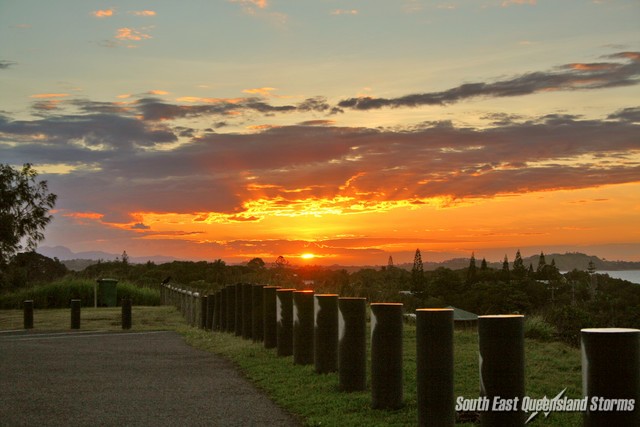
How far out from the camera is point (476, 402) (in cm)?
872

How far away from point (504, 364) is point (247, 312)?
1158 centimetres

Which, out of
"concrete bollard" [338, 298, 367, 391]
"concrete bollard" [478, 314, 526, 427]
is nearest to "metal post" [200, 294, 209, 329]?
"concrete bollard" [338, 298, 367, 391]

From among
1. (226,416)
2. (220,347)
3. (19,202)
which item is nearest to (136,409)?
(226,416)

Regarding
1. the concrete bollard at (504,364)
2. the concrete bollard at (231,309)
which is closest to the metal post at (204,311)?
the concrete bollard at (231,309)

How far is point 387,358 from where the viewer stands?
29.0 feet

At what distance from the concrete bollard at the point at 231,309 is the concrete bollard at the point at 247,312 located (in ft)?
5.55

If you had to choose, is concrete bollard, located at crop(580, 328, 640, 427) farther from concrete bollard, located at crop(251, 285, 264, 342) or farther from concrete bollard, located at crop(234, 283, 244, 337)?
concrete bollard, located at crop(234, 283, 244, 337)

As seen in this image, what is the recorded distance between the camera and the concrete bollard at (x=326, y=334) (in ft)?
37.1

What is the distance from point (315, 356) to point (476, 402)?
332 cm

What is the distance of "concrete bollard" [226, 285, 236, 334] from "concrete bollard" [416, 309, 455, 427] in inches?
487

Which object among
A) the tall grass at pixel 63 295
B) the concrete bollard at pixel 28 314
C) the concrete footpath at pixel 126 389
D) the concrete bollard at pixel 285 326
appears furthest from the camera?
the tall grass at pixel 63 295

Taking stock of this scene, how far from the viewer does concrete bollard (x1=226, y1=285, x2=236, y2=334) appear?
19.9 meters

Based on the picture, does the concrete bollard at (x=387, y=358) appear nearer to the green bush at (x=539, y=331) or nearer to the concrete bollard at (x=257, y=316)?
the concrete bollard at (x=257, y=316)

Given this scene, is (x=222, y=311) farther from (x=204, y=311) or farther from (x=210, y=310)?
(x=204, y=311)
